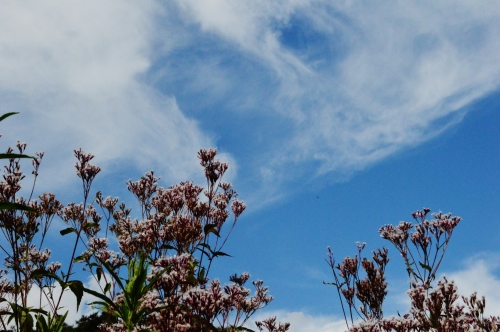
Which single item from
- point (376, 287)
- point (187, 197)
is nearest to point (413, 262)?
point (376, 287)

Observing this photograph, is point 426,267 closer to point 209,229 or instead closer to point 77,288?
point 209,229

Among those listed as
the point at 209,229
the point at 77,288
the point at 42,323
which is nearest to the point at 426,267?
the point at 209,229

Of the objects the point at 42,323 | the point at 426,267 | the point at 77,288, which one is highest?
the point at 426,267

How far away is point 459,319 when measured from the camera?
17.6 ft

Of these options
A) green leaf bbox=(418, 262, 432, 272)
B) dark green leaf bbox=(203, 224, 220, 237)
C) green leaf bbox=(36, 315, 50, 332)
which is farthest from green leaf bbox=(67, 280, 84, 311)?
green leaf bbox=(418, 262, 432, 272)

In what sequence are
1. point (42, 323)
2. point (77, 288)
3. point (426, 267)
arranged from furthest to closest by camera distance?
point (426, 267) → point (77, 288) → point (42, 323)

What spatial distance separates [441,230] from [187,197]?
18.7 ft

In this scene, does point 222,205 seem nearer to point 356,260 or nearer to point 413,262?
point 356,260

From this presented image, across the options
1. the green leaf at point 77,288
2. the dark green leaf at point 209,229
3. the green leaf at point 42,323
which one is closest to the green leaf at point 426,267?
the dark green leaf at point 209,229

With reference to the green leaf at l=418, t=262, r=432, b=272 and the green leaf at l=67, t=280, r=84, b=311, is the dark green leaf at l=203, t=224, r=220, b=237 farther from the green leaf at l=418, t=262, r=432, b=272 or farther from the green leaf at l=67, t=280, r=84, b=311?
the green leaf at l=418, t=262, r=432, b=272

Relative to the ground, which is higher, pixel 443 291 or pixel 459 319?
pixel 443 291

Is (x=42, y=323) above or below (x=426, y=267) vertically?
below

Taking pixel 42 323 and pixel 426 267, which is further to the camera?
pixel 426 267

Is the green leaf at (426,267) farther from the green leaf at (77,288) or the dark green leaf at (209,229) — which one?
the green leaf at (77,288)
